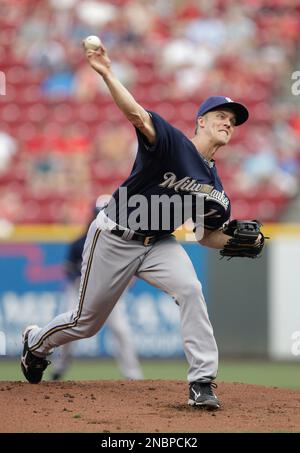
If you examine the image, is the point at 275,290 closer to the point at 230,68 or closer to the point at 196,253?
the point at 196,253

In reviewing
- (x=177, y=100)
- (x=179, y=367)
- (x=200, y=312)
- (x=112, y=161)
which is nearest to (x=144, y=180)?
(x=200, y=312)

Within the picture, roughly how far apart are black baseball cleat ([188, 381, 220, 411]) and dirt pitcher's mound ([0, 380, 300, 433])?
5 centimetres

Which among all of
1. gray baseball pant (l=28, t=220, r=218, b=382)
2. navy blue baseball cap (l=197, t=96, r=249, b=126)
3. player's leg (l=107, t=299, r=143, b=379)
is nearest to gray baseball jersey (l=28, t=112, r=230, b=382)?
gray baseball pant (l=28, t=220, r=218, b=382)

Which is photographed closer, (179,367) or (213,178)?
(213,178)

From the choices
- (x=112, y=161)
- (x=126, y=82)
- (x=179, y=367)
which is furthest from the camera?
(x=126, y=82)

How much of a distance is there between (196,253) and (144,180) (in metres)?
5.70

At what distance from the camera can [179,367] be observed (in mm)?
9898

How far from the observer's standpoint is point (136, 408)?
5191 millimetres

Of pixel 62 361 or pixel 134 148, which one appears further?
pixel 134 148

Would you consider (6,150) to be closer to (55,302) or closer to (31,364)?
(55,302)

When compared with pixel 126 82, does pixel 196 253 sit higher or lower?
lower

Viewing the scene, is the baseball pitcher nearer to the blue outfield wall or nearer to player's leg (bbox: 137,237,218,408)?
player's leg (bbox: 137,237,218,408)

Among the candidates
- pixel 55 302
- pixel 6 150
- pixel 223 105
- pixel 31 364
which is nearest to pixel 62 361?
pixel 55 302

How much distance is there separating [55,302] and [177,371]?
1781 mm
